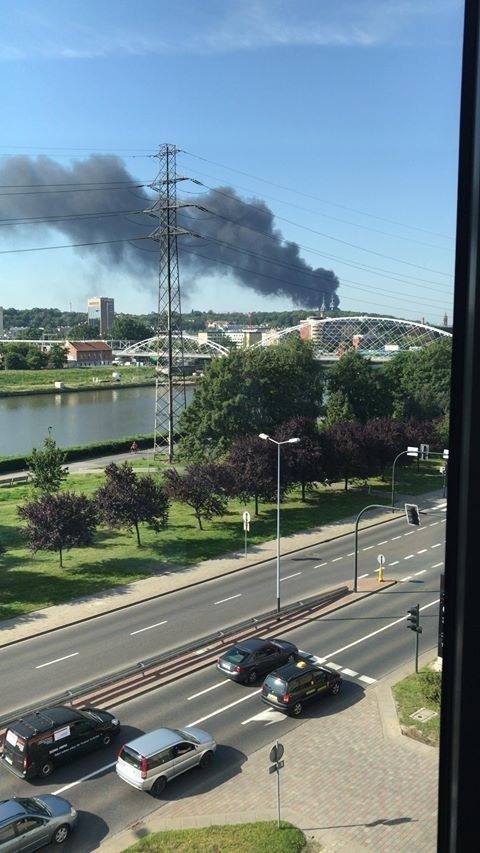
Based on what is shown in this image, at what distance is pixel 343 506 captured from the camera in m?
10.9

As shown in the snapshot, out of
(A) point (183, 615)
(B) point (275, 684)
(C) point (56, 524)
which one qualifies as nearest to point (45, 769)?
(B) point (275, 684)

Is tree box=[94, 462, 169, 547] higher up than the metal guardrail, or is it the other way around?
tree box=[94, 462, 169, 547]

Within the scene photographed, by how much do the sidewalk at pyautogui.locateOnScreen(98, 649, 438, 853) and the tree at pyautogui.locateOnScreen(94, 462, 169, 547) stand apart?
4.44m

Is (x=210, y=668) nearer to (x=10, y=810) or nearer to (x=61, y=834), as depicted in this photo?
(x=61, y=834)

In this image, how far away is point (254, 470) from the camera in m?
9.74

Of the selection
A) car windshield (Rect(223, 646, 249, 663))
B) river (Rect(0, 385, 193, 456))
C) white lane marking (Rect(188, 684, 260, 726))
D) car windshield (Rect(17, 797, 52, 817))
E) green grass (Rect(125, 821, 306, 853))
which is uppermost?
river (Rect(0, 385, 193, 456))

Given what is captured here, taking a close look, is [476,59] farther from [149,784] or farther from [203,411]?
[203,411]

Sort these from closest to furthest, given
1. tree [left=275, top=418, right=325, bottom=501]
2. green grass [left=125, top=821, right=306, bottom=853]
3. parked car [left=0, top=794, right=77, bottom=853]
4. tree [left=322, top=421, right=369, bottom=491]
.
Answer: green grass [left=125, top=821, right=306, bottom=853], parked car [left=0, top=794, right=77, bottom=853], tree [left=275, top=418, right=325, bottom=501], tree [left=322, top=421, right=369, bottom=491]

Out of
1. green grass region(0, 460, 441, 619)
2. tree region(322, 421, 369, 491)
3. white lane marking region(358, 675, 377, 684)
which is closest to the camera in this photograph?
white lane marking region(358, 675, 377, 684)

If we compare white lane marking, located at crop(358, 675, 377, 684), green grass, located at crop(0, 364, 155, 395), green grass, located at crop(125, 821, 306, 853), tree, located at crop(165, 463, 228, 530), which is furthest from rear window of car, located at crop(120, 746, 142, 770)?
green grass, located at crop(0, 364, 155, 395)

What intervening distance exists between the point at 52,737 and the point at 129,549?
469cm

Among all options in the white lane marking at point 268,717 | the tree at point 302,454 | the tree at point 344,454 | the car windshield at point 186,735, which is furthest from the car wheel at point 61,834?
the tree at point 344,454

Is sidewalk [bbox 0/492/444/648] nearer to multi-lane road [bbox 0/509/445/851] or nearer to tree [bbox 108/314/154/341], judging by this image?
multi-lane road [bbox 0/509/445/851]

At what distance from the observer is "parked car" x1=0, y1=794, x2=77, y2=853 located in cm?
277
